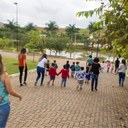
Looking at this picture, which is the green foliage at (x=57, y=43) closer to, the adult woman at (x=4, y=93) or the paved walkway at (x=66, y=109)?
the paved walkway at (x=66, y=109)

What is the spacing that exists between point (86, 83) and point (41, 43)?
18.3m

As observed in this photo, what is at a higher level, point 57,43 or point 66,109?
point 57,43

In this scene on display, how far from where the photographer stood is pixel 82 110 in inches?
377

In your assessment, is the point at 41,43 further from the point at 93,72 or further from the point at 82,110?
the point at 82,110

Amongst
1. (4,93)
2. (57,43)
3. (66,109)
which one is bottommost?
Result: (66,109)

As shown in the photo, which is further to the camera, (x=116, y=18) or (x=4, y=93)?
(x=116, y=18)

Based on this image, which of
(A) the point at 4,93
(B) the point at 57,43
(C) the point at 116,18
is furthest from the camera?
(B) the point at 57,43

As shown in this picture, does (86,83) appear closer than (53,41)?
Yes

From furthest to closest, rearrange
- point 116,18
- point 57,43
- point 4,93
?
point 57,43, point 116,18, point 4,93

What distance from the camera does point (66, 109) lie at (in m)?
9.50

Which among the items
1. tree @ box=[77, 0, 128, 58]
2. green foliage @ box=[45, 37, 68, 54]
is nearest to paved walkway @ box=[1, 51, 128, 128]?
tree @ box=[77, 0, 128, 58]

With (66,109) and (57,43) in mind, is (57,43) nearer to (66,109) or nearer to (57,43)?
(57,43)

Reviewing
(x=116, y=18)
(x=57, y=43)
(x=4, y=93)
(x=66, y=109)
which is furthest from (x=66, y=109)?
(x=57, y=43)

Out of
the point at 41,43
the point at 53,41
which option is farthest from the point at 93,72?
the point at 53,41
